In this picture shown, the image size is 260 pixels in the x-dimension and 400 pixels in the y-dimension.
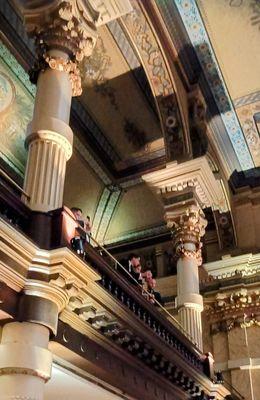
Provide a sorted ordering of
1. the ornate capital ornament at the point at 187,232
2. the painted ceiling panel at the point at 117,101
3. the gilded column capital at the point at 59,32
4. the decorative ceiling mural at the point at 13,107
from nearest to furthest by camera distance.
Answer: the gilded column capital at the point at 59,32 < the ornate capital ornament at the point at 187,232 < the decorative ceiling mural at the point at 13,107 < the painted ceiling panel at the point at 117,101

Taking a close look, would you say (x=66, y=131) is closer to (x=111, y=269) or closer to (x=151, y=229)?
(x=111, y=269)

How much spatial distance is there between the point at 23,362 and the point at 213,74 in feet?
25.3

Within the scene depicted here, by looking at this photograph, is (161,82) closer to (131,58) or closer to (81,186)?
(131,58)

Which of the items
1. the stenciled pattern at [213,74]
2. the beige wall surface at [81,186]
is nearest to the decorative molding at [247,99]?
the stenciled pattern at [213,74]

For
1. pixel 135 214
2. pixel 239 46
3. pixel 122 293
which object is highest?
pixel 239 46

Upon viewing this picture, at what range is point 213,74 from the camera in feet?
36.4

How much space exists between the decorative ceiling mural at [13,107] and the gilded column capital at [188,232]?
331cm

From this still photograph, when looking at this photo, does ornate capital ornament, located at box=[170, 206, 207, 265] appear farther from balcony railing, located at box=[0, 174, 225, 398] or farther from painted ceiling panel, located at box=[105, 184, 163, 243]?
painted ceiling panel, located at box=[105, 184, 163, 243]

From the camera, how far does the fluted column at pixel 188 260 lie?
9273mm

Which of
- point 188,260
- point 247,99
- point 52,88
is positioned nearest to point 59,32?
point 52,88

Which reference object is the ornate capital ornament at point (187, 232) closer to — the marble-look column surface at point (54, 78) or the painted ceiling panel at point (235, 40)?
the painted ceiling panel at point (235, 40)

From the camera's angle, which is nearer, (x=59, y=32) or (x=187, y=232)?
(x=59, y=32)

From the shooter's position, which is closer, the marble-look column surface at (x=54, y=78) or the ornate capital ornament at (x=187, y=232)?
the marble-look column surface at (x=54, y=78)

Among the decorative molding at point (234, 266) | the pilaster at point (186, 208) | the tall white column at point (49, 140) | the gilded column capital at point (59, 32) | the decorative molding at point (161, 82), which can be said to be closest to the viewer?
the tall white column at point (49, 140)
